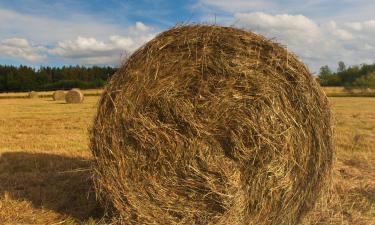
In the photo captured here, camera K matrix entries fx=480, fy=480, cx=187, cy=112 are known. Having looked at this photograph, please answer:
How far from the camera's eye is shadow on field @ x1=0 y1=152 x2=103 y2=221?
198 inches

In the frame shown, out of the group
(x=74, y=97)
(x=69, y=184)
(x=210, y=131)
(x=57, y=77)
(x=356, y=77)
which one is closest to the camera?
(x=210, y=131)

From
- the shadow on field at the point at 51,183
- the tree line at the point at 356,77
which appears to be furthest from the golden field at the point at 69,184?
the tree line at the point at 356,77

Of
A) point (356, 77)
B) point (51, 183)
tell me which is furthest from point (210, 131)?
point (356, 77)

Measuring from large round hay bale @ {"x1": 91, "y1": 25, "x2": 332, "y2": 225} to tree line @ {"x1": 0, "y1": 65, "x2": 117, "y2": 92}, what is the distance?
171 feet

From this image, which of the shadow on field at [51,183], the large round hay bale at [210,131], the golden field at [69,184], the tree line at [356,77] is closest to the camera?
the large round hay bale at [210,131]

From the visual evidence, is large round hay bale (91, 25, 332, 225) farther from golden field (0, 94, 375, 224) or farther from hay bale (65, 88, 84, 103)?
hay bale (65, 88, 84, 103)

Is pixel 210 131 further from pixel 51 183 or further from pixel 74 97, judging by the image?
pixel 74 97

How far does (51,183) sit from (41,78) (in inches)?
2376

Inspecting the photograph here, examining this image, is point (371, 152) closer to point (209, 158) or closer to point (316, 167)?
point (316, 167)

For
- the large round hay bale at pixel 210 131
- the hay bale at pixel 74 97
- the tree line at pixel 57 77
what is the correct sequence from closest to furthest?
the large round hay bale at pixel 210 131, the hay bale at pixel 74 97, the tree line at pixel 57 77

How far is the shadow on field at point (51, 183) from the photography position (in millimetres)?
5020

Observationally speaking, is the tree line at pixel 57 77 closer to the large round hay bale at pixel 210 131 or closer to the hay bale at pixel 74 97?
the hay bale at pixel 74 97

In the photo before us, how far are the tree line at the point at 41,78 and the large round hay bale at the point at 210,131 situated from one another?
171 ft

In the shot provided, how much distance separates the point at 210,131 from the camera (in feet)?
14.7
